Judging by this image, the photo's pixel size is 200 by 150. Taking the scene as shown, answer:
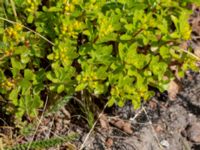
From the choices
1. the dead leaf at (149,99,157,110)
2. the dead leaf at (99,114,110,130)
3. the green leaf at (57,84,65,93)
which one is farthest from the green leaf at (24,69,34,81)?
the dead leaf at (149,99,157,110)

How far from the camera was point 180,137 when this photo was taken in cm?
261

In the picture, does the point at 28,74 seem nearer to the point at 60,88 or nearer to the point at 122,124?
the point at 60,88

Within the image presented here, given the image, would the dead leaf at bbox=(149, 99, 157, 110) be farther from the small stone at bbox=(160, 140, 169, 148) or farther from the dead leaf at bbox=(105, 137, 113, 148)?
the dead leaf at bbox=(105, 137, 113, 148)

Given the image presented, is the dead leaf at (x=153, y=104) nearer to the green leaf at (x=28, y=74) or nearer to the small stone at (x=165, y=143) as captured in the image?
the small stone at (x=165, y=143)

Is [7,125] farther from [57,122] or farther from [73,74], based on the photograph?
[73,74]

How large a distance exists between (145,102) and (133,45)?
58cm

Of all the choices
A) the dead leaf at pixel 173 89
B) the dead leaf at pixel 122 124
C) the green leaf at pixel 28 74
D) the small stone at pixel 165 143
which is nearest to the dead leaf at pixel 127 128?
the dead leaf at pixel 122 124

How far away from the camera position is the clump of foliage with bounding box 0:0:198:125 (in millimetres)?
2139

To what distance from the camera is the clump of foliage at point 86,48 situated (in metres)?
2.14

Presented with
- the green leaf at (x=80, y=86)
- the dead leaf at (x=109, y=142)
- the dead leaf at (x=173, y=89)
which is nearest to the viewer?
the green leaf at (x=80, y=86)

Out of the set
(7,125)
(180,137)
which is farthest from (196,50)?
(7,125)

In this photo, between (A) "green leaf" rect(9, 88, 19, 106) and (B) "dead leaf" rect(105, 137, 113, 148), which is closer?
(A) "green leaf" rect(9, 88, 19, 106)

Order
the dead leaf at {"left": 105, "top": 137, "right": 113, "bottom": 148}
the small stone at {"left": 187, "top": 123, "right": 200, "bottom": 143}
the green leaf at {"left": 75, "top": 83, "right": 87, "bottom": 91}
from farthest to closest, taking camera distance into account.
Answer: the small stone at {"left": 187, "top": 123, "right": 200, "bottom": 143}
the dead leaf at {"left": 105, "top": 137, "right": 113, "bottom": 148}
the green leaf at {"left": 75, "top": 83, "right": 87, "bottom": 91}

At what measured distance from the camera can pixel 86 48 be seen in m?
2.20
